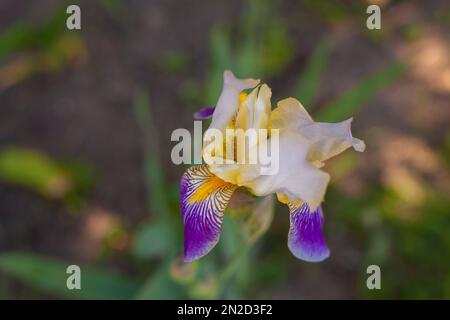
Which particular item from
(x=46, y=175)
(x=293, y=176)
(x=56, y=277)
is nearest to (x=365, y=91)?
(x=293, y=176)

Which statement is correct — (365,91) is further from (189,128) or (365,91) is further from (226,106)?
(189,128)

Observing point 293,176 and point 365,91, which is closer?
point 293,176

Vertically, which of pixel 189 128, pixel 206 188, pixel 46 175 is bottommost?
pixel 206 188

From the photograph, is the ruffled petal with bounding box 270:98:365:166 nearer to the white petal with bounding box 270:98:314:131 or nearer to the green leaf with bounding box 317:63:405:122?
the white petal with bounding box 270:98:314:131

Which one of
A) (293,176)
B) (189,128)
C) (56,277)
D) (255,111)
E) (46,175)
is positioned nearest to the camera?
(293,176)

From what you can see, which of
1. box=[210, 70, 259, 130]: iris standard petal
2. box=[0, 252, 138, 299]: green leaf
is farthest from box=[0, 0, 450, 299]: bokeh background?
box=[210, 70, 259, 130]: iris standard petal

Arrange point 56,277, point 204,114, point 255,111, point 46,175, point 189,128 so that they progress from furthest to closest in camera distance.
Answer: point 189,128 < point 46,175 < point 56,277 < point 204,114 < point 255,111

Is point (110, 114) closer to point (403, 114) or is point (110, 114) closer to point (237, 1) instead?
point (237, 1)
